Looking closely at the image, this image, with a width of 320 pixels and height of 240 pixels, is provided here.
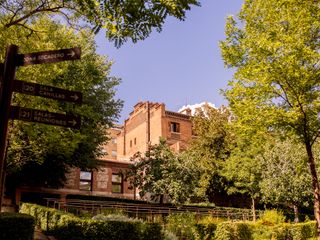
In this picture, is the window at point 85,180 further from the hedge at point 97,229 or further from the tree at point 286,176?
the hedge at point 97,229

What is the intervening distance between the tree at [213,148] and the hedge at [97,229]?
62.7 ft

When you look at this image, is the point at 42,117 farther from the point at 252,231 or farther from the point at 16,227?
the point at 252,231

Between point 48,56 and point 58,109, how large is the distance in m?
11.0

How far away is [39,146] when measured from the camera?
1672cm

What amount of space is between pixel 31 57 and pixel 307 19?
10.2 meters

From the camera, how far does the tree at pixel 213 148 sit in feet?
106

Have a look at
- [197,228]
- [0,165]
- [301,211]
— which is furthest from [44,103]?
[301,211]

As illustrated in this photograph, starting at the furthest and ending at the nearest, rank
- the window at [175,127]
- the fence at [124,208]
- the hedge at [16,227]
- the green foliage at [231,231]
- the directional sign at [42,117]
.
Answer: the window at [175,127], the fence at [124,208], the green foliage at [231,231], the hedge at [16,227], the directional sign at [42,117]

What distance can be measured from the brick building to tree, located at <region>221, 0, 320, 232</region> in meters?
15.4

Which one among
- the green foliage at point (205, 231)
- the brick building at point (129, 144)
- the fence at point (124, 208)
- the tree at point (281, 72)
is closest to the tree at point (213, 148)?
the brick building at point (129, 144)

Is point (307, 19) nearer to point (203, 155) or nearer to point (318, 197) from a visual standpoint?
point (318, 197)

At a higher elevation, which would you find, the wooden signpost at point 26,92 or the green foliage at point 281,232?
the wooden signpost at point 26,92

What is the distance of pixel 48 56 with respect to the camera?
199 inches

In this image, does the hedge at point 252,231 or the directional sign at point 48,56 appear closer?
the directional sign at point 48,56
